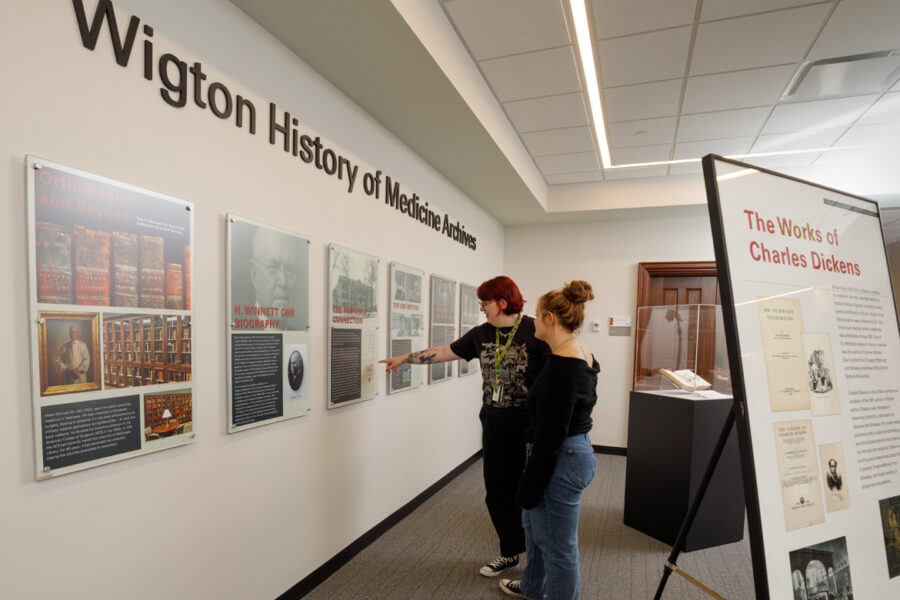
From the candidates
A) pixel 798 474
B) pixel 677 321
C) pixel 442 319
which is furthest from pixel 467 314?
pixel 798 474

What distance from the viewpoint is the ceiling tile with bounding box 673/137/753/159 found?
12.4 feet

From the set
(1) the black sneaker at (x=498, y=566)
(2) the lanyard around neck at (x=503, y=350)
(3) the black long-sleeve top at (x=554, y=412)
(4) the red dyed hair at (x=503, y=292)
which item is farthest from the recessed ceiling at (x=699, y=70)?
(1) the black sneaker at (x=498, y=566)

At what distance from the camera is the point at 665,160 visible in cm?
427

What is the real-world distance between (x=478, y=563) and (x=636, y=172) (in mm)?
3887

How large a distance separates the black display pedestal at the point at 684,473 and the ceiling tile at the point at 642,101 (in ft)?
6.67

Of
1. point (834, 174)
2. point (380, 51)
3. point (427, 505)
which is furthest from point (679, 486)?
point (834, 174)

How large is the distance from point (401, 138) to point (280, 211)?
1353 millimetres

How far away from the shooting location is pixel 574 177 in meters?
4.79

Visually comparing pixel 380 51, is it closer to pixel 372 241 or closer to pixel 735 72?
pixel 372 241

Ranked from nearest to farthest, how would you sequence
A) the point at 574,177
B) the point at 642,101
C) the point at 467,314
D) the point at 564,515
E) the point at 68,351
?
the point at 68,351 → the point at 564,515 → the point at 642,101 → the point at 467,314 → the point at 574,177

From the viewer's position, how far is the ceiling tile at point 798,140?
11.7ft

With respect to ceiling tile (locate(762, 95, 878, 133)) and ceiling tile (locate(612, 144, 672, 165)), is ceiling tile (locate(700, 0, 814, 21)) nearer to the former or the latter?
ceiling tile (locate(762, 95, 878, 133))

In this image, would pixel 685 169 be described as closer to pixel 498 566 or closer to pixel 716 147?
pixel 716 147

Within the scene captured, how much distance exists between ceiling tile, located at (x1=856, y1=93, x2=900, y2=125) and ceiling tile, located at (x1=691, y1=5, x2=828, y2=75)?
1.05 metres
